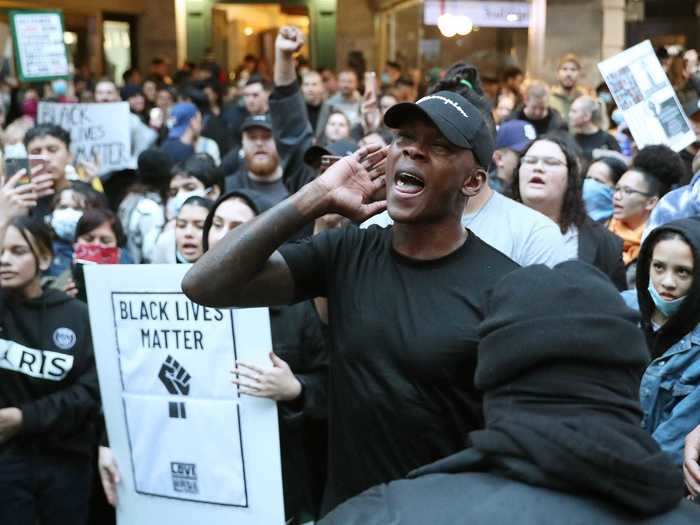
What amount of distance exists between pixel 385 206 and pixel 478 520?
137 centimetres

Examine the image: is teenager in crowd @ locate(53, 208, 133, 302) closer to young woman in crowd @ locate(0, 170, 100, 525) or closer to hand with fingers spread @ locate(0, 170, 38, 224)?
hand with fingers spread @ locate(0, 170, 38, 224)

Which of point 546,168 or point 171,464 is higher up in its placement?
point 546,168

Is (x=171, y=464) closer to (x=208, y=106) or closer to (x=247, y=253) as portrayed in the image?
(x=247, y=253)

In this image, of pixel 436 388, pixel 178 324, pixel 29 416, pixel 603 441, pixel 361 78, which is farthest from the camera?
pixel 361 78

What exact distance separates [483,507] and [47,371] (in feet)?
9.51

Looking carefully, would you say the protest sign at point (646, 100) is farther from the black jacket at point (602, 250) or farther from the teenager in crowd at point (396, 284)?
the teenager in crowd at point (396, 284)

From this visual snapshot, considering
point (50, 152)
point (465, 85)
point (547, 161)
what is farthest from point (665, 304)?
point (50, 152)

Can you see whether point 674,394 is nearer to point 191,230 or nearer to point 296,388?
point 296,388

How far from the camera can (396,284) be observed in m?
2.72

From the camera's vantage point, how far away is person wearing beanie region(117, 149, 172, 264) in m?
6.85

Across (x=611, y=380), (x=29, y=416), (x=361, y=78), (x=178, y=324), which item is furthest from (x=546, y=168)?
(x=361, y=78)

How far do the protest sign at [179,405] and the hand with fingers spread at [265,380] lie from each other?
31 millimetres

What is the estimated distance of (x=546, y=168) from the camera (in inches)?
215

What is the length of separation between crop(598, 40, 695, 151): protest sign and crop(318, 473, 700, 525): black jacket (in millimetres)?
5201
